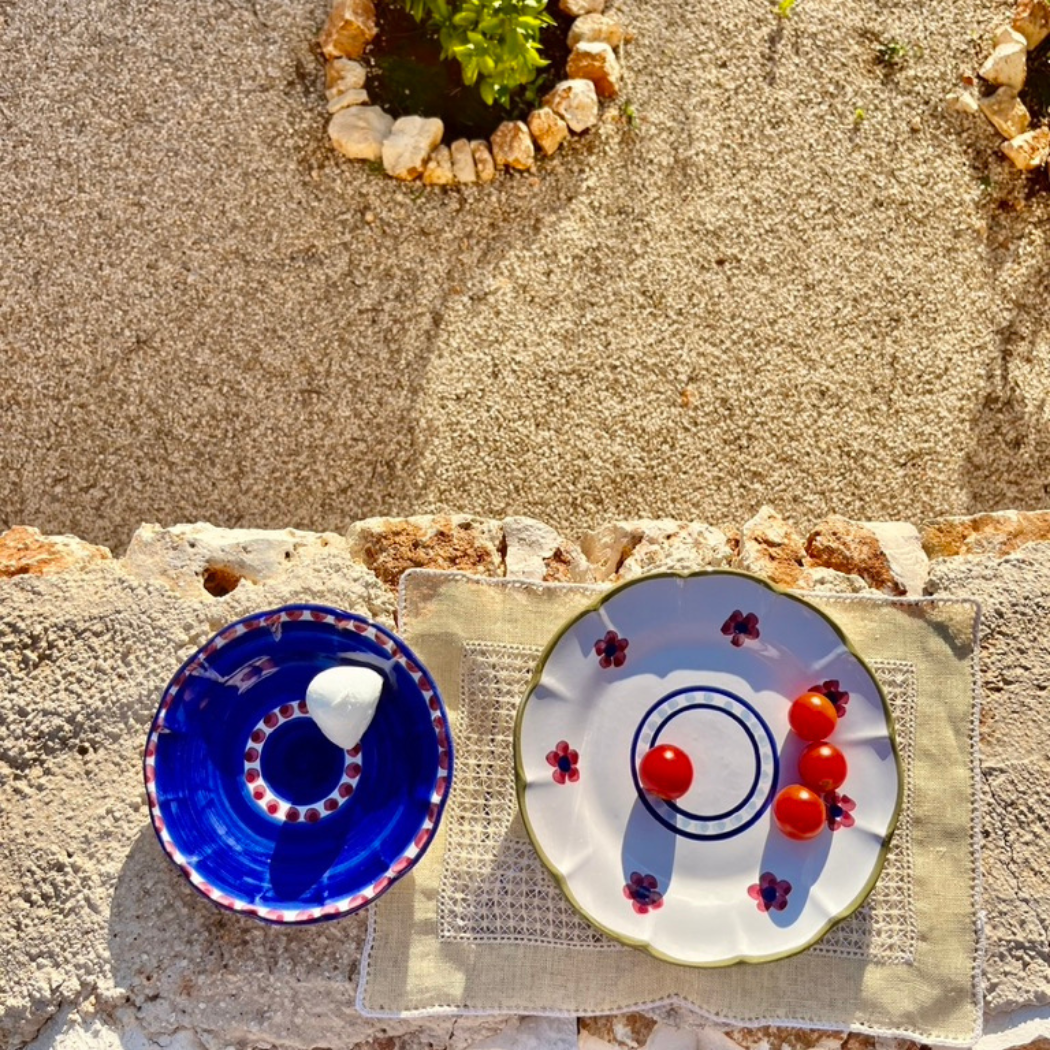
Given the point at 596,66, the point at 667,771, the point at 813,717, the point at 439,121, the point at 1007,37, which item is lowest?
the point at 667,771

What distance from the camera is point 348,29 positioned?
2828 millimetres

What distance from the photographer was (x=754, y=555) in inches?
84.1

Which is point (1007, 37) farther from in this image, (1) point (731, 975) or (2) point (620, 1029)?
(2) point (620, 1029)

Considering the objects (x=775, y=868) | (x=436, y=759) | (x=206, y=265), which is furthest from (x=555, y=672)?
(x=206, y=265)

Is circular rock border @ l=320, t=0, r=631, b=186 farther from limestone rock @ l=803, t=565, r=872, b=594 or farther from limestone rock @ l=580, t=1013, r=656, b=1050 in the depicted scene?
limestone rock @ l=580, t=1013, r=656, b=1050

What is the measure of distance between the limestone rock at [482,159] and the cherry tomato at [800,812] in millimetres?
1937

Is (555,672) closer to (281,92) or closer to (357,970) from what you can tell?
(357,970)

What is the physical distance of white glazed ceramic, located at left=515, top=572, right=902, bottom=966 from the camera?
1.79 meters

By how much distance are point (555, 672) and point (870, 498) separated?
4.78ft

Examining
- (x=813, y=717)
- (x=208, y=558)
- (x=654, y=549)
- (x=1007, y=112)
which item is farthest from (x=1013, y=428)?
(x=208, y=558)

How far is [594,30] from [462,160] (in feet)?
1.80

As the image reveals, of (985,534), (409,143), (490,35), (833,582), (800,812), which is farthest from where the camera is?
(409,143)

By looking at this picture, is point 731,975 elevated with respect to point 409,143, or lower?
lower

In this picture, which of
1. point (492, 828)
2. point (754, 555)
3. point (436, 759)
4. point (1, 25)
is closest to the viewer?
point (436, 759)
